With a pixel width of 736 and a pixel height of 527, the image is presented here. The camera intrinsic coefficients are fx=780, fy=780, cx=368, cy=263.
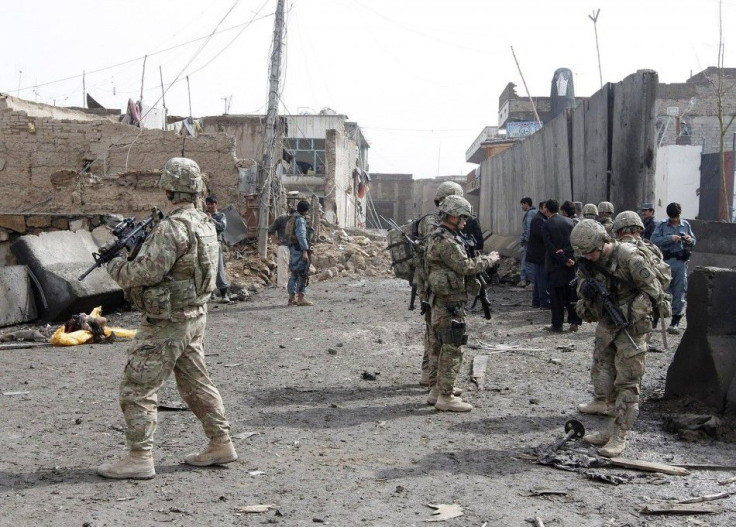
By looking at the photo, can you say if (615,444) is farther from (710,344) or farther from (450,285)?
(450,285)

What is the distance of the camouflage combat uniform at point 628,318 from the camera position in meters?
4.96

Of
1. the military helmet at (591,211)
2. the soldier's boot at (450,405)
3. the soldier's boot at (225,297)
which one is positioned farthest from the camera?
the soldier's boot at (225,297)

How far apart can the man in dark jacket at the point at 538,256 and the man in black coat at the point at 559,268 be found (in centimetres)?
70

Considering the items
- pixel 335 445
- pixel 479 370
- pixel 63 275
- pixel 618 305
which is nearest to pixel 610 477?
pixel 618 305

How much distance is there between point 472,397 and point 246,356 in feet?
9.37

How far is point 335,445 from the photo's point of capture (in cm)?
520

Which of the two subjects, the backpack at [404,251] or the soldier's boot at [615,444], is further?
the backpack at [404,251]

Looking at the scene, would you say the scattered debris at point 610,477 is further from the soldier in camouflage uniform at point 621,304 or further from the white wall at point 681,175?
the white wall at point 681,175

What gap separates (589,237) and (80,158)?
44.4 feet

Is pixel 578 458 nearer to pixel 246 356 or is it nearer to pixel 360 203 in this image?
pixel 246 356

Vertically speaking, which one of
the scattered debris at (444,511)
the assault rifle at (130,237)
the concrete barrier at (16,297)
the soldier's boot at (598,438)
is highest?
the assault rifle at (130,237)

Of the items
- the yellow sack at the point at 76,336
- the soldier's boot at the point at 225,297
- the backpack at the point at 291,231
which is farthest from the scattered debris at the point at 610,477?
the soldier's boot at the point at 225,297

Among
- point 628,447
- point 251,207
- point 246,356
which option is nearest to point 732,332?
point 628,447

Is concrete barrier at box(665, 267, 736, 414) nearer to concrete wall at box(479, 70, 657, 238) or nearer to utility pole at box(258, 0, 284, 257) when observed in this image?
concrete wall at box(479, 70, 657, 238)
